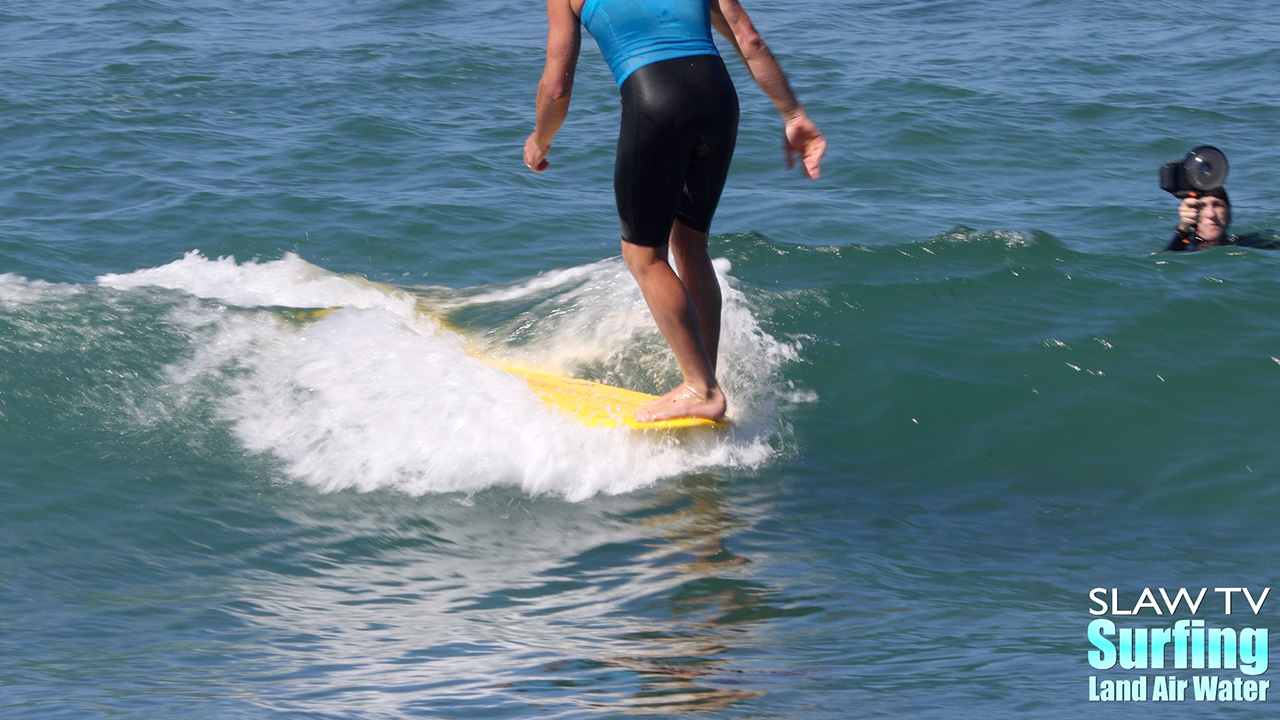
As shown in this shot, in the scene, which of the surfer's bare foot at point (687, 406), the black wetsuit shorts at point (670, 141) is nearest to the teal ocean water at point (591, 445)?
the surfer's bare foot at point (687, 406)

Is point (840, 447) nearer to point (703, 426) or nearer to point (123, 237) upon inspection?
point (703, 426)

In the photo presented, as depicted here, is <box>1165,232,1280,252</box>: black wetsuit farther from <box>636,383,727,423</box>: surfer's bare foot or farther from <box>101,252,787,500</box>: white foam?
<box>636,383,727,423</box>: surfer's bare foot

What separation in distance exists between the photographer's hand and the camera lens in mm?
135

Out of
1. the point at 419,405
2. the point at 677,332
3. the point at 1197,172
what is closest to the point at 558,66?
the point at 677,332

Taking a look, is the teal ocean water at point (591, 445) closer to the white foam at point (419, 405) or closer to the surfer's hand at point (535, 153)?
the white foam at point (419, 405)

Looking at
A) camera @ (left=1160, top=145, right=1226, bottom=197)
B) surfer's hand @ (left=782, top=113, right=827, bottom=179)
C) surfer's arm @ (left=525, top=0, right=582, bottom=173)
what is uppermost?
surfer's arm @ (left=525, top=0, right=582, bottom=173)

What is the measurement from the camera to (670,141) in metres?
4.30

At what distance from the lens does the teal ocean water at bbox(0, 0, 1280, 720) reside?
3439mm

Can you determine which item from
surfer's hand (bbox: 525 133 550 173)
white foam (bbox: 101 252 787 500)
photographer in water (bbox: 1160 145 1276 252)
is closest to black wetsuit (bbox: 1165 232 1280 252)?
photographer in water (bbox: 1160 145 1276 252)

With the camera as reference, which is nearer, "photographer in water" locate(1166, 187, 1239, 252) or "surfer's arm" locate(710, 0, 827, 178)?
"surfer's arm" locate(710, 0, 827, 178)

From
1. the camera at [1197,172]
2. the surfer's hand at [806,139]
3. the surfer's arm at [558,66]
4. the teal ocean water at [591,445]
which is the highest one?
the surfer's arm at [558,66]

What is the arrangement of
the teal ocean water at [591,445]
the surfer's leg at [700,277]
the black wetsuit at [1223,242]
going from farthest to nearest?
the black wetsuit at [1223,242], the surfer's leg at [700,277], the teal ocean water at [591,445]

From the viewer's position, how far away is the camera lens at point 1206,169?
709 cm

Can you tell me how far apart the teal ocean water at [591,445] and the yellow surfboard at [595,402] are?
89 mm
